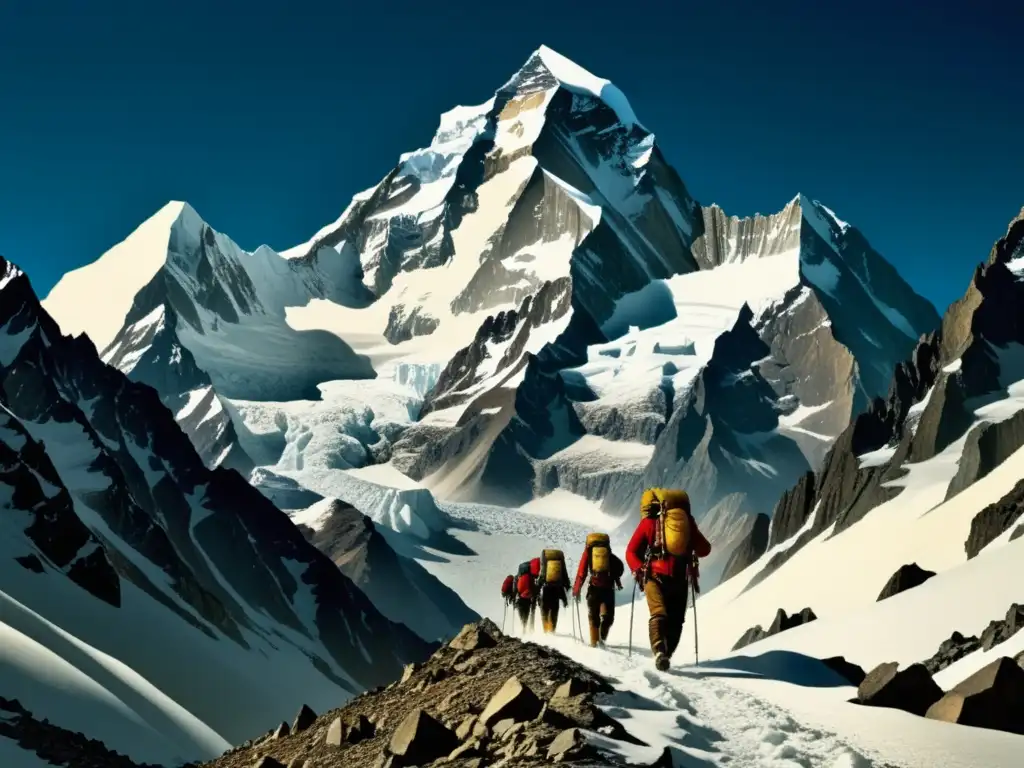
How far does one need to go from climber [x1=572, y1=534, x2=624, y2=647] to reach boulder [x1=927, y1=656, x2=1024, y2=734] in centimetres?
878

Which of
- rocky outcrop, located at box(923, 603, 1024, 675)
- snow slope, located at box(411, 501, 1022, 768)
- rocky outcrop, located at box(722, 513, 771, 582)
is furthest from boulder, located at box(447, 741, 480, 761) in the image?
rocky outcrop, located at box(722, 513, 771, 582)

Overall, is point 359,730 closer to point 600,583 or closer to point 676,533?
point 676,533

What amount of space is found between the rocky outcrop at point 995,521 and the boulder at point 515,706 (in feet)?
200

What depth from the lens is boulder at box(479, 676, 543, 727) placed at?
43.8 feet

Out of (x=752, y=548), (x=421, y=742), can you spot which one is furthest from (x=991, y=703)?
(x=752, y=548)

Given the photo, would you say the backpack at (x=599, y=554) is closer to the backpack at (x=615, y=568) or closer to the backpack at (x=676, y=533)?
the backpack at (x=615, y=568)

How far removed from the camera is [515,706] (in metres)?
13.4

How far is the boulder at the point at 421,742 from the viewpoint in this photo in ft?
43.6

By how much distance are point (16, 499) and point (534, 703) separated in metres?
107

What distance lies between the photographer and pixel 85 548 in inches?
4579

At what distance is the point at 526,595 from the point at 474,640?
1367cm

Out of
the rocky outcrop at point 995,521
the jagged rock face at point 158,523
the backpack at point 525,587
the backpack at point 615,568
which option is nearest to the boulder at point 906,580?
the backpack at point 525,587

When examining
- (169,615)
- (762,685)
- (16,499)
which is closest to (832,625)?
(762,685)

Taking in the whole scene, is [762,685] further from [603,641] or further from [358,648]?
[358,648]
